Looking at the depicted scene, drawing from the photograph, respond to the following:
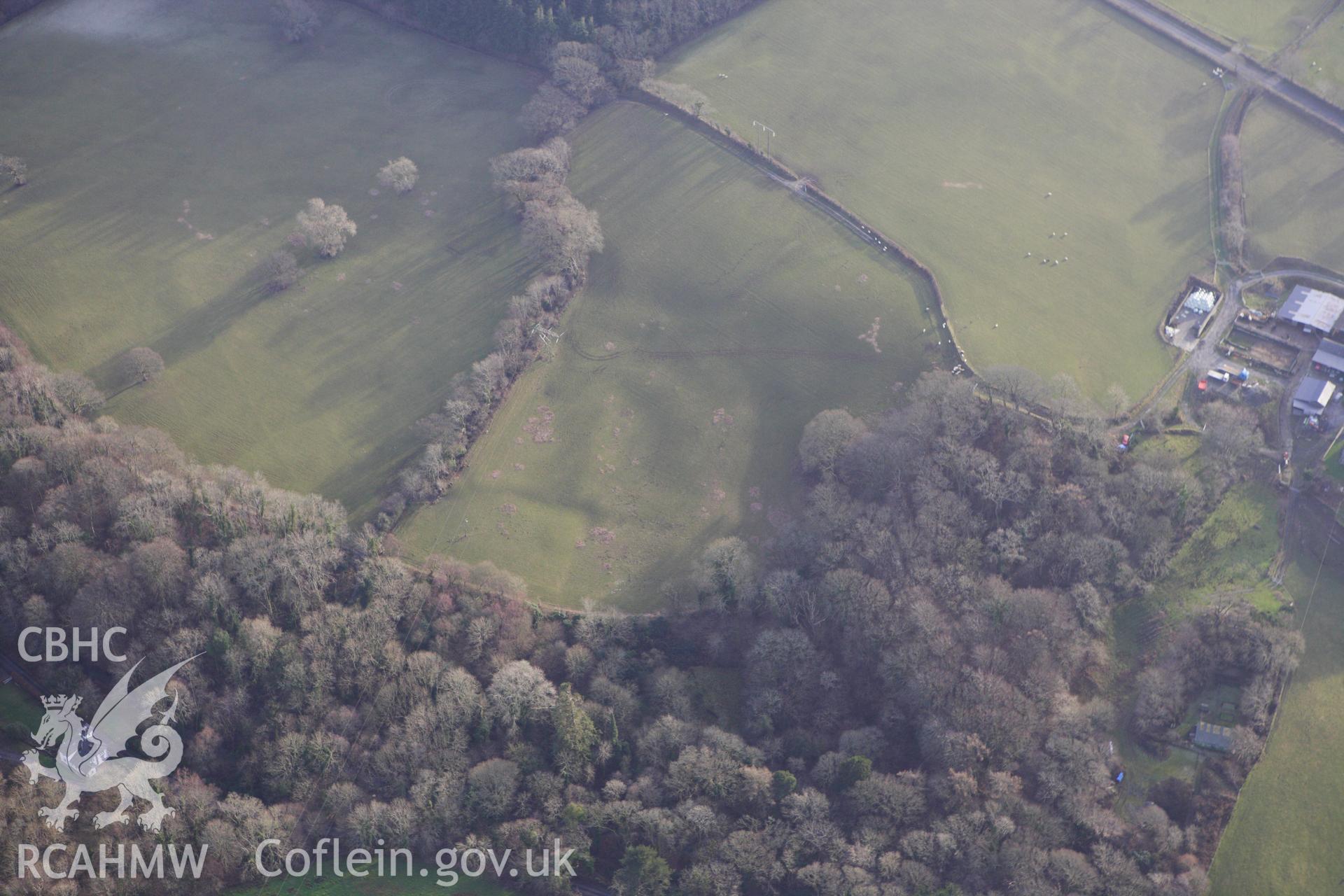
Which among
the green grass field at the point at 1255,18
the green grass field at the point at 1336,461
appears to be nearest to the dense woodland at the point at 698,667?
the green grass field at the point at 1336,461

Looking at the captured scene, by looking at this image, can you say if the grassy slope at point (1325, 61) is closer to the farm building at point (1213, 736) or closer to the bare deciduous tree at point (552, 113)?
the farm building at point (1213, 736)

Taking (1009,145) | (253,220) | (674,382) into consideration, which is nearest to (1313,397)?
(1009,145)

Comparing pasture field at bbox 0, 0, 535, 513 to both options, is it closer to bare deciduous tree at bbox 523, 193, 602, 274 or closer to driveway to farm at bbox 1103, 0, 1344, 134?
bare deciduous tree at bbox 523, 193, 602, 274

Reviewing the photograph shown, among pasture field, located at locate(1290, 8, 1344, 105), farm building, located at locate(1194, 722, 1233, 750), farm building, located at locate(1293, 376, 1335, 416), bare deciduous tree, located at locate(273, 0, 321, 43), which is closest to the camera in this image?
farm building, located at locate(1194, 722, 1233, 750)

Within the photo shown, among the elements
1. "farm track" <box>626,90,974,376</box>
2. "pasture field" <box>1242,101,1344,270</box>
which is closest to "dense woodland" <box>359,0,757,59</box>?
"farm track" <box>626,90,974,376</box>

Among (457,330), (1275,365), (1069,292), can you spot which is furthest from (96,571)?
(1275,365)

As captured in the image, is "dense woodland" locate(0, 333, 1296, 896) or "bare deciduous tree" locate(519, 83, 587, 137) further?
"bare deciduous tree" locate(519, 83, 587, 137)
